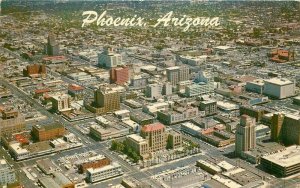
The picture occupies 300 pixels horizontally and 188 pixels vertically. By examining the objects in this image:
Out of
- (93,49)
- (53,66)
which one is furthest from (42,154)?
(93,49)

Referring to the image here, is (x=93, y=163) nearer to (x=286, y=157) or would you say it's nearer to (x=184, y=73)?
(x=286, y=157)

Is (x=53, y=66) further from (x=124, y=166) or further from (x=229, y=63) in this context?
(x=124, y=166)

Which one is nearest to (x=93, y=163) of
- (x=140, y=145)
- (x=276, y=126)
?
(x=140, y=145)

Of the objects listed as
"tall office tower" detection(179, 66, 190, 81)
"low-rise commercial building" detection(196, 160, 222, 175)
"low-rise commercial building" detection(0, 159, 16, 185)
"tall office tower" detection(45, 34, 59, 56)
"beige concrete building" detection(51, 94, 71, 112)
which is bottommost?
"low-rise commercial building" detection(196, 160, 222, 175)

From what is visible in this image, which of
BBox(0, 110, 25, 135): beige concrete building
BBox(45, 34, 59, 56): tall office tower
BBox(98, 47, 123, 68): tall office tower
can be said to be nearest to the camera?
BBox(0, 110, 25, 135): beige concrete building

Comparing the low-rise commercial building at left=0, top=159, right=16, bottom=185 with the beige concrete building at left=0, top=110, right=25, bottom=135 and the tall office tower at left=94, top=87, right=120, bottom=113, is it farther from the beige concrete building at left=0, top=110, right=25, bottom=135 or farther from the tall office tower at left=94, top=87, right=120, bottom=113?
the tall office tower at left=94, top=87, right=120, bottom=113

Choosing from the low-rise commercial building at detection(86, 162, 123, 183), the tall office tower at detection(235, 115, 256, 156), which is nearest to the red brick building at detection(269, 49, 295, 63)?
the tall office tower at detection(235, 115, 256, 156)

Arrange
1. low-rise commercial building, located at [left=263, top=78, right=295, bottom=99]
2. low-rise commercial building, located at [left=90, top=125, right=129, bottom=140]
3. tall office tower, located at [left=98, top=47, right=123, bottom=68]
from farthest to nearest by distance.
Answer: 1. tall office tower, located at [left=98, top=47, right=123, bottom=68]
2. low-rise commercial building, located at [left=263, top=78, right=295, bottom=99]
3. low-rise commercial building, located at [left=90, top=125, right=129, bottom=140]
